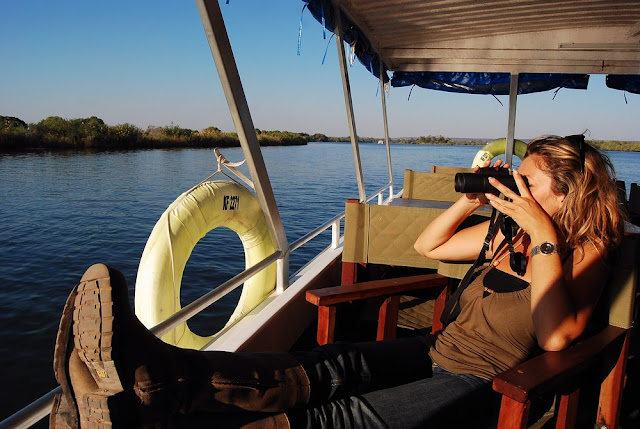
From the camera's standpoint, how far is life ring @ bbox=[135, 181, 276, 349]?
190cm

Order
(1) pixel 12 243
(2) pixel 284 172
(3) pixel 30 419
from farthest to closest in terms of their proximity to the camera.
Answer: (2) pixel 284 172, (1) pixel 12 243, (3) pixel 30 419

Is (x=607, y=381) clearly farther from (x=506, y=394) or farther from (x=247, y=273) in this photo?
(x=247, y=273)

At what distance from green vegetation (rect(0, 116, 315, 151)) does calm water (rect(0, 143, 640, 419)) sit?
25.9ft

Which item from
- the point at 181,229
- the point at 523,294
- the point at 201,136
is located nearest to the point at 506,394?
the point at 523,294

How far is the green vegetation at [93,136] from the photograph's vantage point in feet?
80.5

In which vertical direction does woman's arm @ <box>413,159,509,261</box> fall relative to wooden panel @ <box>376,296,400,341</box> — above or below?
above

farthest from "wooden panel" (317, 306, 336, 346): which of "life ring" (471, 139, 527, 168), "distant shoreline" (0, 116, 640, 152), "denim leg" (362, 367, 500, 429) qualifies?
"distant shoreline" (0, 116, 640, 152)

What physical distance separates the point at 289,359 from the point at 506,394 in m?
0.49

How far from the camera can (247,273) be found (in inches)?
73.9

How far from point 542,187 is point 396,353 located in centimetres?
64

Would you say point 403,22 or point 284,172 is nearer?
point 403,22

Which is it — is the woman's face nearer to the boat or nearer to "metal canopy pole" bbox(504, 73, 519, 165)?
the boat

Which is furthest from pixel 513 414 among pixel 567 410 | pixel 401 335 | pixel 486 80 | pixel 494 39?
pixel 486 80

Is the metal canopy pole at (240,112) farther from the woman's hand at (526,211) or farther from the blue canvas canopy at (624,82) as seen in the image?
the blue canvas canopy at (624,82)
